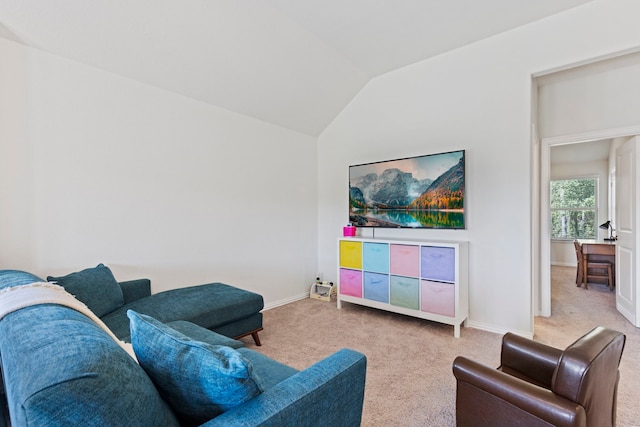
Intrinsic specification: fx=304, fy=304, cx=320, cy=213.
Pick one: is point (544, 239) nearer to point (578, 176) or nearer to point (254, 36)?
point (254, 36)

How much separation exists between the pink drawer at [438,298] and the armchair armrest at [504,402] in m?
1.63

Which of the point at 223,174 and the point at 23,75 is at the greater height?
the point at 23,75

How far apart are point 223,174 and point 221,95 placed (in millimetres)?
855

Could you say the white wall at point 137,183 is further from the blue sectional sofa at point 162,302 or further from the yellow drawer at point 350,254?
the yellow drawer at point 350,254

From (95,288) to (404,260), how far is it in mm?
2782

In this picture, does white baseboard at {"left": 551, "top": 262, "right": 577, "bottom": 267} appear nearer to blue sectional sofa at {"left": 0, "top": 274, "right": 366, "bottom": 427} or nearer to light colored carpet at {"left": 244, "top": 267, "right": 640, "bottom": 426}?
light colored carpet at {"left": 244, "top": 267, "right": 640, "bottom": 426}

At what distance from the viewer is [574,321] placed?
11.0 ft

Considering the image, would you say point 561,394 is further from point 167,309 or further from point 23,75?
point 23,75

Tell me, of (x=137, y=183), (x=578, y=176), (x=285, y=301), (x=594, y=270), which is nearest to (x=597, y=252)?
(x=594, y=270)

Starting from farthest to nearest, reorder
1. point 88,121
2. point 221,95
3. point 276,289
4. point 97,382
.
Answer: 1. point 276,289
2. point 221,95
3. point 88,121
4. point 97,382

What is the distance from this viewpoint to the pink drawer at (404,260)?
3.24 meters

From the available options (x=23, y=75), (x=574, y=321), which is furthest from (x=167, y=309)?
(x=574, y=321)

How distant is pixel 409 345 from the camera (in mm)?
2771

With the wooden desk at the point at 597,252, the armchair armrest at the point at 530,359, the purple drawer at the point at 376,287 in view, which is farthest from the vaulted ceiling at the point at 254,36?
the wooden desk at the point at 597,252
